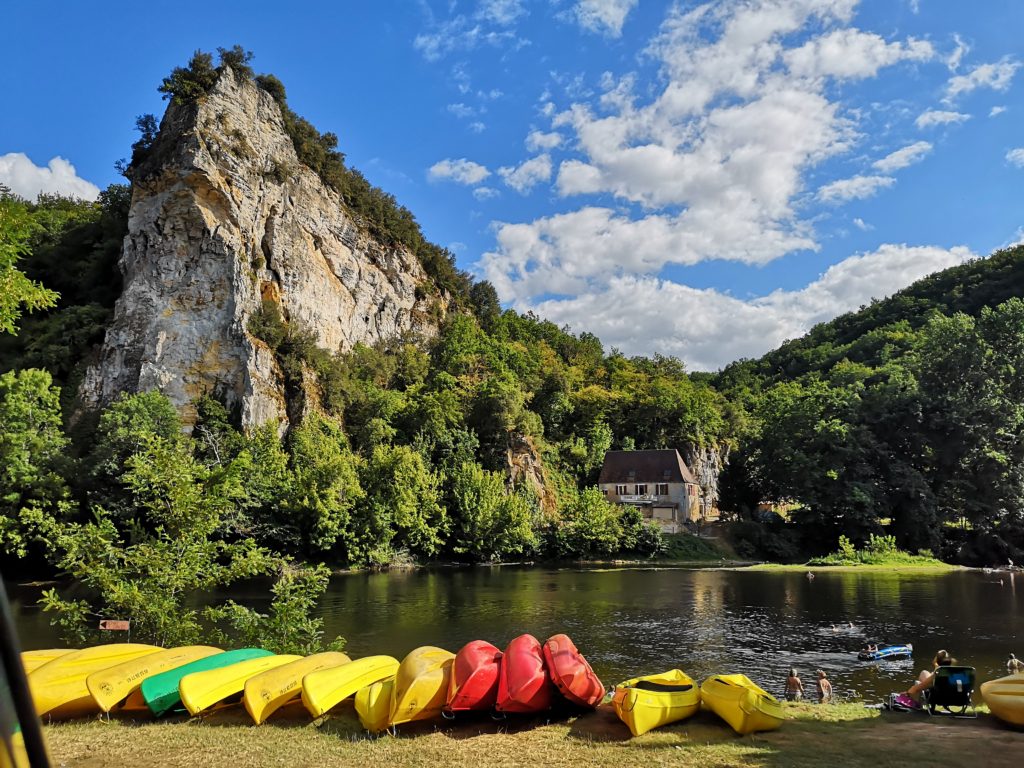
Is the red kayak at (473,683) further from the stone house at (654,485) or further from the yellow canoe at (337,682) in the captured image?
the stone house at (654,485)

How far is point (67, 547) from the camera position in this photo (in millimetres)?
13242

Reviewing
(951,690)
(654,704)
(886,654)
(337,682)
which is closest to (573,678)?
(654,704)

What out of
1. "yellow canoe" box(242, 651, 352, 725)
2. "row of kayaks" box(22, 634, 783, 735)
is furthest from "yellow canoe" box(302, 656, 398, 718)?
"yellow canoe" box(242, 651, 352, 725)

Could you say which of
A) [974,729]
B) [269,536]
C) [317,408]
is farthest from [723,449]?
[974,729]

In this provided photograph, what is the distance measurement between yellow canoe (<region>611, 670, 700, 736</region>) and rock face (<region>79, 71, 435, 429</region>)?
44401 mm

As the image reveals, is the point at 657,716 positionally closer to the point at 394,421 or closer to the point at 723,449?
the point at 394,421

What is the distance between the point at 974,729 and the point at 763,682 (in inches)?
311

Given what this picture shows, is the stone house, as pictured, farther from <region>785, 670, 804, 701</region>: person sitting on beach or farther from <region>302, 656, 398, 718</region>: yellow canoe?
<region>302, 656, 398, 718</region>: yellow canoe

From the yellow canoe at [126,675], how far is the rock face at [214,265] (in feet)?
131

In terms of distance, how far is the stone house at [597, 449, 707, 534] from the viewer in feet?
214

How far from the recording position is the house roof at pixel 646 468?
66875 millimetres

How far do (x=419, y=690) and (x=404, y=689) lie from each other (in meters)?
0.25

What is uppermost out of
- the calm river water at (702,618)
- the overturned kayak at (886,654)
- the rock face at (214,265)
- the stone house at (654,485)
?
the rock face at (214,265)

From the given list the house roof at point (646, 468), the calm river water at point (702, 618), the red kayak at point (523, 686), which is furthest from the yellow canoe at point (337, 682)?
the house roof at point (646, 468)
